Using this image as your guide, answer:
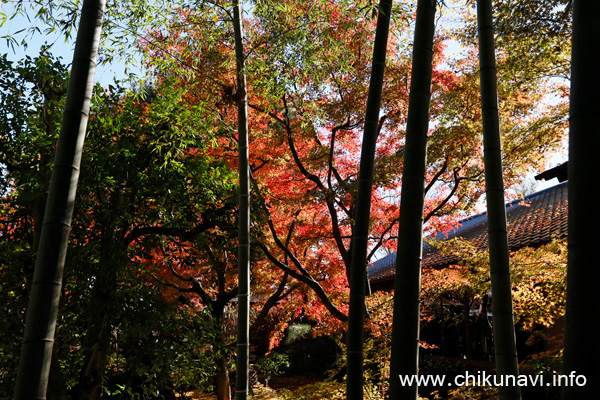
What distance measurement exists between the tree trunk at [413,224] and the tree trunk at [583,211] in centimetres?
96

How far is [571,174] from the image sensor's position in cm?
173

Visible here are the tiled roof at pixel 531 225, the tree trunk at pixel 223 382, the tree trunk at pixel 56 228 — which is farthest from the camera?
the tree trunk at pixel 223 382

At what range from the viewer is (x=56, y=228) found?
220 cm

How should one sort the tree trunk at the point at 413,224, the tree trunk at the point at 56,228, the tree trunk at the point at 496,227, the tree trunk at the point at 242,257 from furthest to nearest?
the tree trunk at the point at 242,257
the tree trunk at the point at 496,227
the tree trunk at the point at 413,224
the tree trunk at the point at 56,228

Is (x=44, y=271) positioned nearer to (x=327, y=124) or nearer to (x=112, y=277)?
(x=112, y=277)

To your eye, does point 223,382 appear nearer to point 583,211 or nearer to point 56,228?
point 56,228

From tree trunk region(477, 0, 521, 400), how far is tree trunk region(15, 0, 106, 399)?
2414 mm

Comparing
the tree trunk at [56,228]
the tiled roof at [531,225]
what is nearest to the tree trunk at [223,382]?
the tiled roof at [531,225]

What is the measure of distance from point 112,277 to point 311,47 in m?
3.09

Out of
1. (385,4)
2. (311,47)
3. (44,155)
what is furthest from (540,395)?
(44,155)

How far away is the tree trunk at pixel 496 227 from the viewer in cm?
295

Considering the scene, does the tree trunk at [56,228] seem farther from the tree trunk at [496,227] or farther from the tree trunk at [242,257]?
the tree trunk at [496,227]

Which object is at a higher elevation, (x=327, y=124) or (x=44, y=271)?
(x=327, y=124)

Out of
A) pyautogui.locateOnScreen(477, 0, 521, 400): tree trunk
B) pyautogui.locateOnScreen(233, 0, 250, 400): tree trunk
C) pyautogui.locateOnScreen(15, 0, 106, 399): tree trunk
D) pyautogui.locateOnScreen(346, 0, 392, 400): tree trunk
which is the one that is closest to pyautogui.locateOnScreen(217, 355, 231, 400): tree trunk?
pyautogui.locateOnScreen(233, 0, 250, 400): tree trunk
